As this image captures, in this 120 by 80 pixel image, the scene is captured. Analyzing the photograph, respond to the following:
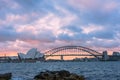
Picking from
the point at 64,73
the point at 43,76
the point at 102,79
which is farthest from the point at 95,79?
the point at 43,76

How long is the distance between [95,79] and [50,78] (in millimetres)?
12065

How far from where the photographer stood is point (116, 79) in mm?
57062

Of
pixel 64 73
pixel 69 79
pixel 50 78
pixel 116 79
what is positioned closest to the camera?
pixel 69 79

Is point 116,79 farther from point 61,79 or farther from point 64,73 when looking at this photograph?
point 61,79

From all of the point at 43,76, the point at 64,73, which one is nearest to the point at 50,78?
the point at 43,76

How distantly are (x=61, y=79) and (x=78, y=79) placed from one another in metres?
2.36

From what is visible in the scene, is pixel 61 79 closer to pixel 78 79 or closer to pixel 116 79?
pixel 78 79

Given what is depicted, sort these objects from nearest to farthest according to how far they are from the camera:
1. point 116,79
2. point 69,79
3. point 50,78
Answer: point 69,79
point 50,78
point 116,79

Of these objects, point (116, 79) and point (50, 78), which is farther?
point (116, 79)

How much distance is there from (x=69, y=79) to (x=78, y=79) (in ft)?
6.17

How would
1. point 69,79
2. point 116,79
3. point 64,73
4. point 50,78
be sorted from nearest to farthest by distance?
point 69,79, point 50,78, point 64,73, point 116,79

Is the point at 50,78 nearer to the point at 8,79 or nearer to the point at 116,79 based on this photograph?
the point at 8,79

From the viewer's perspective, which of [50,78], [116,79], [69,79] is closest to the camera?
[69,79]

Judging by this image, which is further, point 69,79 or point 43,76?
point 43,76
